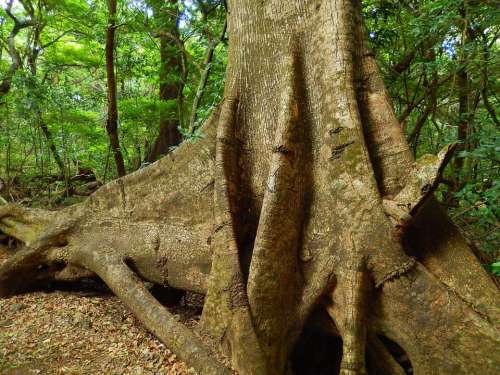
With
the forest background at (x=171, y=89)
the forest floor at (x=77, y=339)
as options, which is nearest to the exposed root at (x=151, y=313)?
the forest floor at (x=77, y=339)

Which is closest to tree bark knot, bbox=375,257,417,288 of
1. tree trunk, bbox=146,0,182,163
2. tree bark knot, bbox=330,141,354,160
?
tree bark knot, bbox=330,141,354,160

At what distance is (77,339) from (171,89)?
23.8ft

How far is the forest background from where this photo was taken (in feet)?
16.9

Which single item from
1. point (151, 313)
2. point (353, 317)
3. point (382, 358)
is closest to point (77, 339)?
point (151, 313)

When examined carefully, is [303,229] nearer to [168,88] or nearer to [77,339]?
[77,339]

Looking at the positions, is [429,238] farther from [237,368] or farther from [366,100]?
[237,368]

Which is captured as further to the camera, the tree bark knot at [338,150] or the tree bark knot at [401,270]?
the tree bark knot at [338,150]

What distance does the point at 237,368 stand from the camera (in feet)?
8.72

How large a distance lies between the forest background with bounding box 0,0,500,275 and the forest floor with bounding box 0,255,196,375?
1.97 metres

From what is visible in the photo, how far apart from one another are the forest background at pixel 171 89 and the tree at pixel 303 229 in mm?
760

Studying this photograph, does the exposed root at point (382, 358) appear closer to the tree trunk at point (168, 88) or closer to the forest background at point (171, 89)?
the forest background at point (171, 89)

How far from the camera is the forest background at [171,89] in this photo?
5.16 metres

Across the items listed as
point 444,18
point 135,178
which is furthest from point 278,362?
point 444,18

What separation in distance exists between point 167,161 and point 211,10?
13.5 feet
